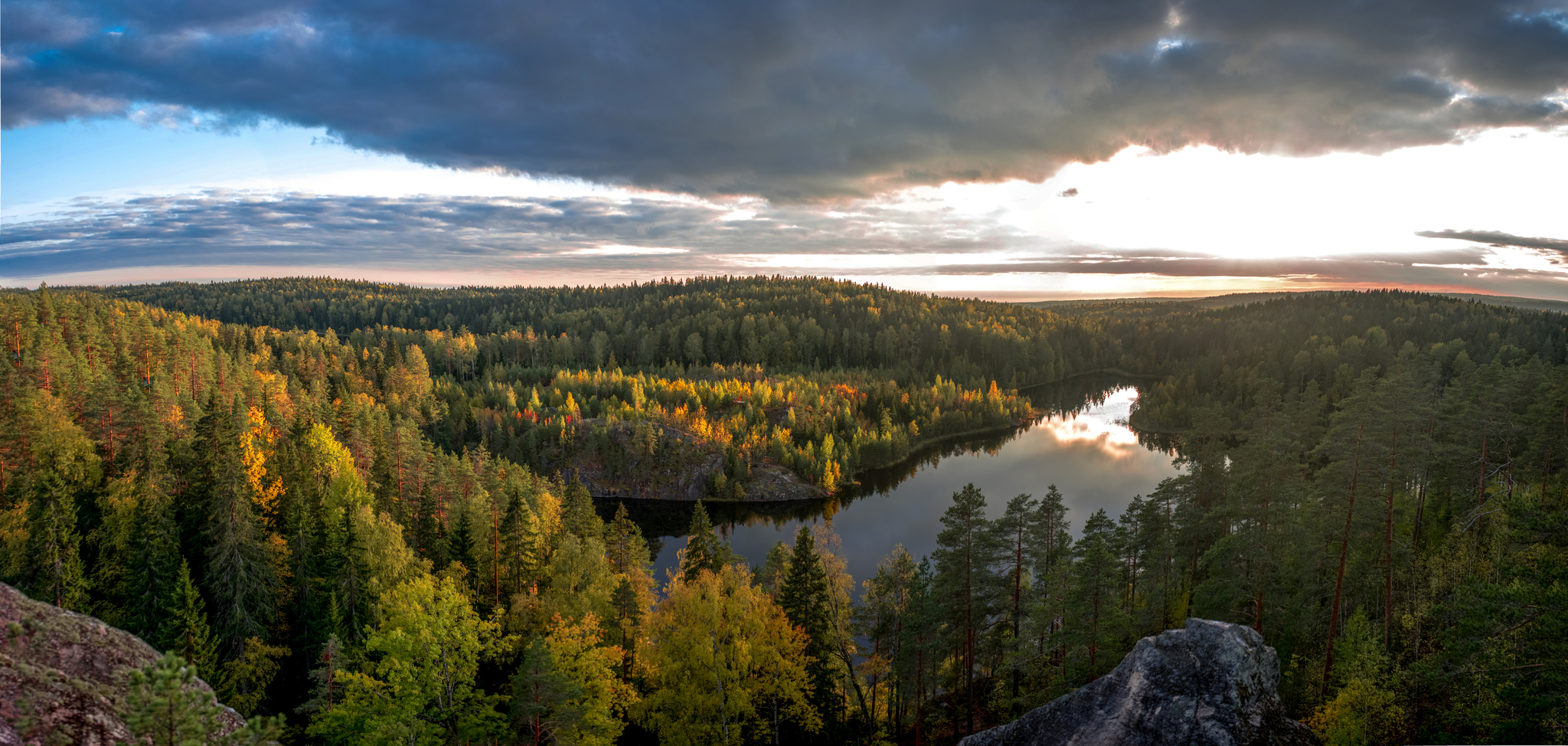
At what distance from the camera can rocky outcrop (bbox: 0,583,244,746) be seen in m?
13.0

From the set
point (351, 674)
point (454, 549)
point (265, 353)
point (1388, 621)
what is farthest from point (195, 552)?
point (265, 353)

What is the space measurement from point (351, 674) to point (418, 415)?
337 feet

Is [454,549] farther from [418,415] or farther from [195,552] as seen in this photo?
[418,415]

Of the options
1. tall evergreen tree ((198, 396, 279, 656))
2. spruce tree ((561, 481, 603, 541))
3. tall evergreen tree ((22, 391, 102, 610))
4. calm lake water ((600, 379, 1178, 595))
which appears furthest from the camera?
calm lake water ((600, 379, 1178, 595))

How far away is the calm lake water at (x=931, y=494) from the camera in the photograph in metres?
88.9

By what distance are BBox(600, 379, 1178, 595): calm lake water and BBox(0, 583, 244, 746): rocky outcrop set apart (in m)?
56.6

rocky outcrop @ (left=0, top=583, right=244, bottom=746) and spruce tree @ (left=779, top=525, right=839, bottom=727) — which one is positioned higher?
rocky outcrop @ (left=0, top=583, right=244, bottom=746)

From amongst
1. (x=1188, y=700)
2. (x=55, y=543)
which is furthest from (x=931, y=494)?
(x=55, y=543)

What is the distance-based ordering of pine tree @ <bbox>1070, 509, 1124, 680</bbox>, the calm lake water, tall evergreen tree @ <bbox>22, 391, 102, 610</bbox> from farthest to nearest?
the calm lake water, tall evergreen tree @ <bbox>22, 391, 102, 610</bbox>, pine tree @ <bbox>1070, 509, 1124, 680</bbox>

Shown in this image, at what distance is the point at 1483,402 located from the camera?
39656 mm

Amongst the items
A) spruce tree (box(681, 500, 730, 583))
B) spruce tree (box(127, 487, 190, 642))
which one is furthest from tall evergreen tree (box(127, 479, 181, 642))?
spruce tree (box(681, 500, 730, 583))

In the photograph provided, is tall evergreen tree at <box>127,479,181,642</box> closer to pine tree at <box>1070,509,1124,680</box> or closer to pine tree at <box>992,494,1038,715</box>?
pine tree at <box>992,494,1038,715</box>

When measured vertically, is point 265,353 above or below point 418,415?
above

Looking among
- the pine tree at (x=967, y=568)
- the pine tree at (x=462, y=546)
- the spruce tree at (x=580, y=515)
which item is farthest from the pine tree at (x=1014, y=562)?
the spruce tree at (x=580, y=515)
